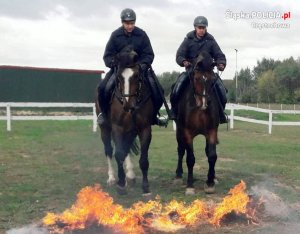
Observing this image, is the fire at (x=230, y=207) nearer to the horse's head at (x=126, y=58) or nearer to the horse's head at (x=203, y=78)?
the horse's head at (x=203, y=78)

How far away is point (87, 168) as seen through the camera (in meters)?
10.9

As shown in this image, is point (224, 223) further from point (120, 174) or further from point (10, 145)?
point (10, 145)

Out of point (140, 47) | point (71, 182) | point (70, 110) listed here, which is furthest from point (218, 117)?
point (70, 110)

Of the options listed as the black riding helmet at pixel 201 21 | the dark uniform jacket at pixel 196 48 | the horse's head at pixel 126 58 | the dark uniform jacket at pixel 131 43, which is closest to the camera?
the horse's head at pixel 126 58

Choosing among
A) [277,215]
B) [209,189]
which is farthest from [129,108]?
[277,215]

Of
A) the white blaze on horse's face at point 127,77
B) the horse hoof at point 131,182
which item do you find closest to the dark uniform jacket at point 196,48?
the white blaze on horse's face at point 127,77

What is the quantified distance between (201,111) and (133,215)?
298cm

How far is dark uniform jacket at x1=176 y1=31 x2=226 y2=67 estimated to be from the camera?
8711 millimetres

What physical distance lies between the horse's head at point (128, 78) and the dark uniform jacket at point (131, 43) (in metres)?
0.57

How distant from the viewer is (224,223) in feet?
20.6

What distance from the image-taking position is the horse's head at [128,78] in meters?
7.74

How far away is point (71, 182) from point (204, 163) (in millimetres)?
4086

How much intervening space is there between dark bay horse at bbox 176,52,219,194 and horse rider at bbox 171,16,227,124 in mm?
261

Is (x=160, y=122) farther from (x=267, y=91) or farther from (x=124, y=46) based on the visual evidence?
(x=267, y=91)
